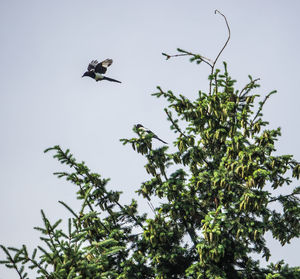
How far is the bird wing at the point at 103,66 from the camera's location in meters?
11.6

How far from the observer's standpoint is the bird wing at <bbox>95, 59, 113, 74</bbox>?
11625 mm

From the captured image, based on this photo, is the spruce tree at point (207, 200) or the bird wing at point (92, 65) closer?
the spruce tree at point (207, 200)

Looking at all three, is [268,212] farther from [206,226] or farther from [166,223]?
[166,223]

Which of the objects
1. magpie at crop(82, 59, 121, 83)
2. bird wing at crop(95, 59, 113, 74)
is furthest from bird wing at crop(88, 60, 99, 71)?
bird wing at crop(95, 59, 113, 74)

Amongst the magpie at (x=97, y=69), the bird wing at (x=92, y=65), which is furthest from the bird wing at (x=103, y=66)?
the bird wing at (x=92, y=65)

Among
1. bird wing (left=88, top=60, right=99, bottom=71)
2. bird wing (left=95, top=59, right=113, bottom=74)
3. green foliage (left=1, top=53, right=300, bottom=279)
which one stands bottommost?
green foliage (left=1, top=53, right=300, bottom=279)

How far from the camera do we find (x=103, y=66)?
38.3 ft

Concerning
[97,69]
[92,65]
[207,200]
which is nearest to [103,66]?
[97,69]

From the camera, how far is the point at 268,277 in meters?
7.65

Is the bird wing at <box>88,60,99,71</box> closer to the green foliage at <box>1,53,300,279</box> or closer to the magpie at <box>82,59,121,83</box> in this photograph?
the magpie at <box>82,59,121,83</box>

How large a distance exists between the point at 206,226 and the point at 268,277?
6.49ft

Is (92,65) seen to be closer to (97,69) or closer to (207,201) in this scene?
(97,69)

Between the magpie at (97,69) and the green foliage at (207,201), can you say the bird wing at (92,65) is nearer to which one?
the magpie at (97,69)

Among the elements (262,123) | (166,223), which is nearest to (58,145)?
(166,223)
